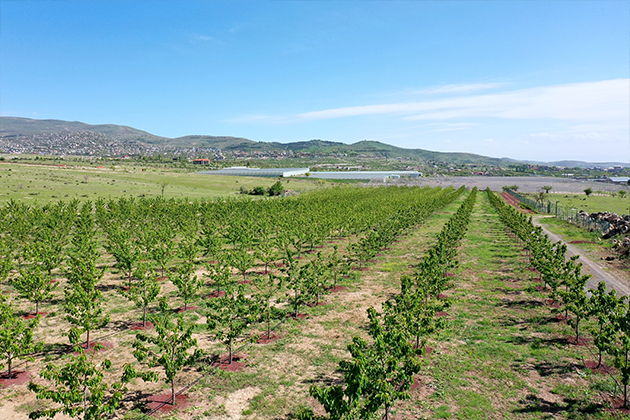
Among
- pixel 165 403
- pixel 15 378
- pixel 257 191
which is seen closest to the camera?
pixel 165 403

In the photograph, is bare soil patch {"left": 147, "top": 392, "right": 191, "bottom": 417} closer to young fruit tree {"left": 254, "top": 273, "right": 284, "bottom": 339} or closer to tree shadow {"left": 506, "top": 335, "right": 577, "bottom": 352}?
young fruit tree {"left": 254, "top": 273, "right": 284, "bottom": 339}

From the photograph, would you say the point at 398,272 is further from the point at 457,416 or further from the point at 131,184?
the point at 131,184

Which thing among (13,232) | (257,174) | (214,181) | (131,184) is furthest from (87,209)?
(257,174)

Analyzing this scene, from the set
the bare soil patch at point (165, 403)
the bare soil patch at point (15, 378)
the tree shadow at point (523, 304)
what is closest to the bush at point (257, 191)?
the tree shadow at point (523, 304)

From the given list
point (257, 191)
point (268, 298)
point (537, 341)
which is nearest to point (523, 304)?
point (537, 341)

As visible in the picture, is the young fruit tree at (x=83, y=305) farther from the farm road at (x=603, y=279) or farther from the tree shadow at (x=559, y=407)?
the farm road at (x=603, y=279)

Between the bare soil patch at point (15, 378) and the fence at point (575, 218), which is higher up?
the fence at point (575, 218)

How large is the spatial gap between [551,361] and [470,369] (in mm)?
4496

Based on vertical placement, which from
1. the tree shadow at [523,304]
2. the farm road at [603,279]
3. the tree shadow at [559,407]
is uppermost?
the farm road at [603,279]

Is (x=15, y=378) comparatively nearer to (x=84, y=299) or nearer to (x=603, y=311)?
(x=84, y=299)

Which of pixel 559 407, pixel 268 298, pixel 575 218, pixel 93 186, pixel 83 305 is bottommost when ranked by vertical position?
pixel 559 407

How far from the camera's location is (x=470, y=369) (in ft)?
56.1

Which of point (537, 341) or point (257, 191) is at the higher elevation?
point (257, 191)

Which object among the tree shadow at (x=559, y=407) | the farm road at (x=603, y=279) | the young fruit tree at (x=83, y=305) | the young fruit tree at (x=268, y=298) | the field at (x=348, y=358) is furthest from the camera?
the farm road at (x=603, y=279)
